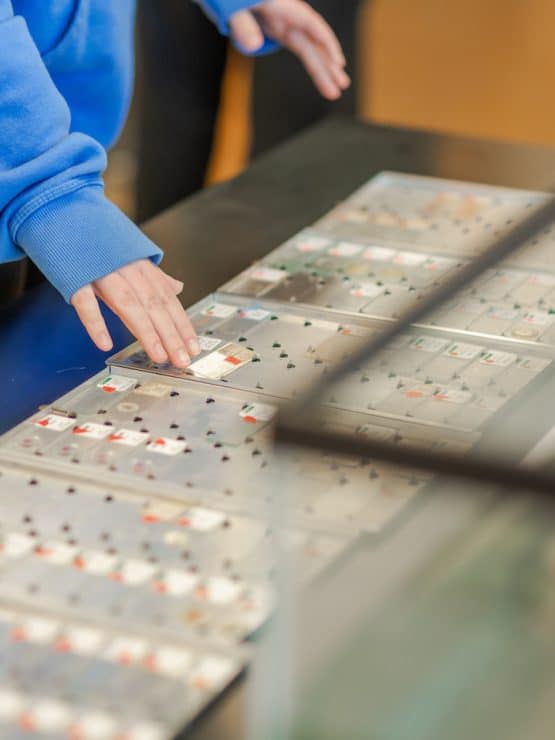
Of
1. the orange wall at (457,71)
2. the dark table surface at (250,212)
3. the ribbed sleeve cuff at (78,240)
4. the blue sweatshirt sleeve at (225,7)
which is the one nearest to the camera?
the ribbed sleeve cuff at (78,240)

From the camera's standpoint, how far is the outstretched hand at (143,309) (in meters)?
1.40

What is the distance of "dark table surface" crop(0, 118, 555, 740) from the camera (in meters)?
1.50

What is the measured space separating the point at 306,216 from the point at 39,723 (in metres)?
1.18

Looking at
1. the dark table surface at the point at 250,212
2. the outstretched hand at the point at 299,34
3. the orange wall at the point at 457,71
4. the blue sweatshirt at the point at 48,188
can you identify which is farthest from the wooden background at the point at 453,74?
the blue sweatshirt at the point at 48,188

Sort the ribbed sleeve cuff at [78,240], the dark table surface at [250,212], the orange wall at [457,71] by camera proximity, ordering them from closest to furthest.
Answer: the ribbed sleeve cuff at [78,240], the dark table surface at [250,212], the orange wall at [457,71]

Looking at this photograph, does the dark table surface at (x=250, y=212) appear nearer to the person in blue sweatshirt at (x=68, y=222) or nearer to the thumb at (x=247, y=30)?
the person in blue sweatshirt at (x=68, y=222)

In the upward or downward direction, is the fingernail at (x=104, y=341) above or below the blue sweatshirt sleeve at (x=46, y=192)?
below

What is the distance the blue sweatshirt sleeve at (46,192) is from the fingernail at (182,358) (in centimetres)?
11

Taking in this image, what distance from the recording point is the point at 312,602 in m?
0.72

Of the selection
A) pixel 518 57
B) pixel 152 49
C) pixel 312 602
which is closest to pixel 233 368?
pixel 312 602

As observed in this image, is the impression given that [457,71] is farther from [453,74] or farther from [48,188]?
[48,188]

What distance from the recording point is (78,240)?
1.41m

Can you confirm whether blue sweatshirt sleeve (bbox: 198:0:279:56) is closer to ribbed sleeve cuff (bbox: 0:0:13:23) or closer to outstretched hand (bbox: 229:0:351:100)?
outstretched hand (bbox: 229:0:351:100)

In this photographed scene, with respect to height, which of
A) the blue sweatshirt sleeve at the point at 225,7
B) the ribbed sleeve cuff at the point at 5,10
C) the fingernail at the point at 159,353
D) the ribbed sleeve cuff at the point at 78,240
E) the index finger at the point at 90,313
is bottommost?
the fingernail at the point at 159,353
